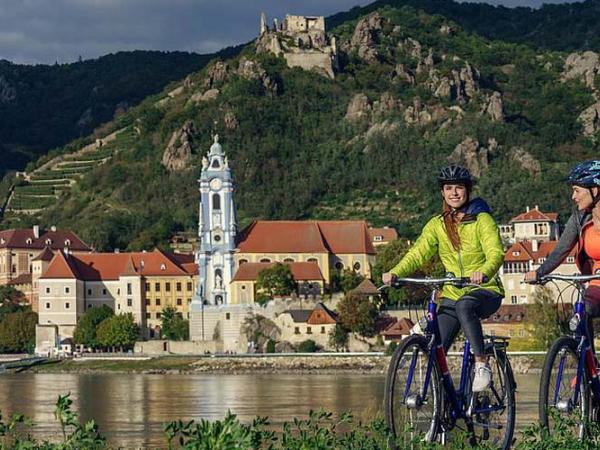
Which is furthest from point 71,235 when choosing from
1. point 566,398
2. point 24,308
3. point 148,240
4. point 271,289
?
point 566,398

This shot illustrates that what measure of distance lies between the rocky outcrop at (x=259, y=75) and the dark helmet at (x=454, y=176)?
588 ft

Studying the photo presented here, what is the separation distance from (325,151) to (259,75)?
772 inches

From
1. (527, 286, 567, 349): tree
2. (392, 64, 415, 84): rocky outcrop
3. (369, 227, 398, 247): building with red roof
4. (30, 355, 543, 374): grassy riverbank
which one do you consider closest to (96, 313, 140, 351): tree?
(30, 355, 543, 374): grassy riverbank

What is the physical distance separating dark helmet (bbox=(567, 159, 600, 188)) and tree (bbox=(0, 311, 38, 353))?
106127 mm

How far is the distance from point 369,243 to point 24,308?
29851 millimetres

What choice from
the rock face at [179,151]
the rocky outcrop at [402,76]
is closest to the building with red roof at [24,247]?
the rock face at [179,151]

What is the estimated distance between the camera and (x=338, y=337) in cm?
9862

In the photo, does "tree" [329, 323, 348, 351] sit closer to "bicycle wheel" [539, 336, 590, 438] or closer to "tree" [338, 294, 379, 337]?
"tree" [338, 294, 379, 337]

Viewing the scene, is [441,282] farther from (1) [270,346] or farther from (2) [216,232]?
(2) [216,232]

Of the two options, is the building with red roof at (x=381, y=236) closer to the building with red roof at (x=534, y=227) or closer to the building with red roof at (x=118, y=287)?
the building with red roof at (x=534, y=227)

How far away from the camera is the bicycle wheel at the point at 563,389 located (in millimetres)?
11727

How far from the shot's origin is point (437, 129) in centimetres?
17375

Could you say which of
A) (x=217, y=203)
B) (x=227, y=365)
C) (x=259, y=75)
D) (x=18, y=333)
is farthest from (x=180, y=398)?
(x=259, y=75)

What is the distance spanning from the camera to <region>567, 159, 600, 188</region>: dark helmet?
39.8 ft
